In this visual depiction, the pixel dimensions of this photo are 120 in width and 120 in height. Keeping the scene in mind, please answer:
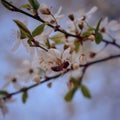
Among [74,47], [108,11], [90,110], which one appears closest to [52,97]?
[90,110]

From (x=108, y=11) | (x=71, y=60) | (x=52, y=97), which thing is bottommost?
(x=71, y=60)

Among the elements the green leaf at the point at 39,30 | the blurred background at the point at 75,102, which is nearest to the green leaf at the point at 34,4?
the green leaf at the point at 39,30

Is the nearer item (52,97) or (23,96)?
(23,96)

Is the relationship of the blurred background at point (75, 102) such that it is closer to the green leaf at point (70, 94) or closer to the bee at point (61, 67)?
the green leaf at point (70, 94)

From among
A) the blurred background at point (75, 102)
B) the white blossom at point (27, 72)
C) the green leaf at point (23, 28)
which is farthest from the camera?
the blurred background at point (75, 102)

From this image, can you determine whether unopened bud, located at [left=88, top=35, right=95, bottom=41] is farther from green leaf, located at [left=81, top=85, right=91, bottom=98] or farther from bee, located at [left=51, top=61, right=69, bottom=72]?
green leaf, located at [left=81, top=85, right=91, bottom=98]

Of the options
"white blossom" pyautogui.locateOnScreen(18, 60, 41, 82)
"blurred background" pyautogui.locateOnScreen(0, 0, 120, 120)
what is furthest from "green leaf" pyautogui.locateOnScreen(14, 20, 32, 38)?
"blurred background" pyautogui.locateOnScreen(0, 0, 120, 120)

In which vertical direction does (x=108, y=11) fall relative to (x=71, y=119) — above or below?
above

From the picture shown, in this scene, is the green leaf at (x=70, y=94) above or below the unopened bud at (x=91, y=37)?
below

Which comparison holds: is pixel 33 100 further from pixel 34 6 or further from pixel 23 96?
pixel 34 6

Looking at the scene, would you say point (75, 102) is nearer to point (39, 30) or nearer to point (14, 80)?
point (14, 80)

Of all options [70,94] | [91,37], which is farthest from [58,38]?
[70,94]
